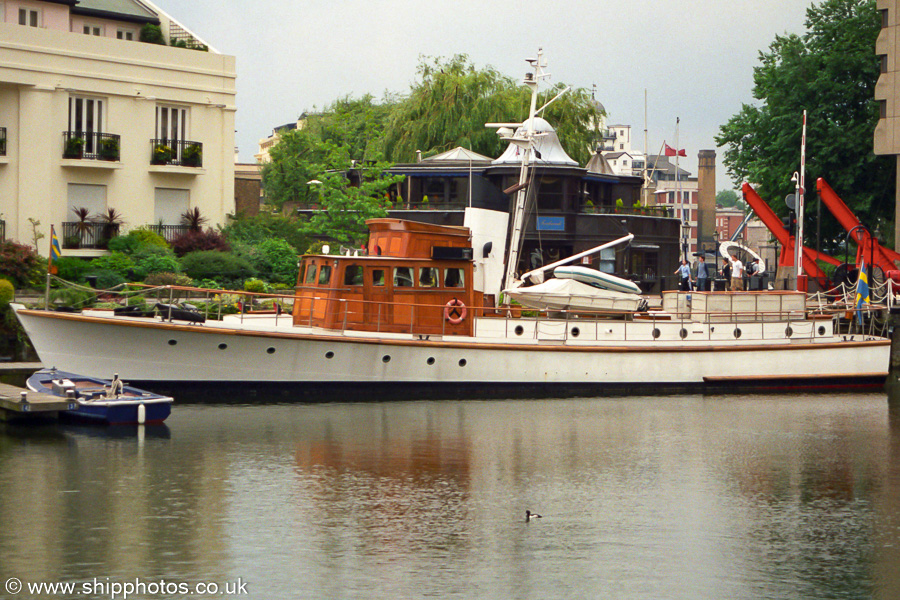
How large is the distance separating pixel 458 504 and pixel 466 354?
10.4 metres

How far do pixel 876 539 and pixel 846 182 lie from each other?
109 feet

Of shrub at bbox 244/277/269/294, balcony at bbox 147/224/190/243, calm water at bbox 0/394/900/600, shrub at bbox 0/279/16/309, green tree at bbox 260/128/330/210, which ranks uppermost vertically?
green tree at bbox 260/128/330/210

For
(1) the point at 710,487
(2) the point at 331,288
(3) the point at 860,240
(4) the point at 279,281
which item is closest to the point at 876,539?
(1) the point at 710,487

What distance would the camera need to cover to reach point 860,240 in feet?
123

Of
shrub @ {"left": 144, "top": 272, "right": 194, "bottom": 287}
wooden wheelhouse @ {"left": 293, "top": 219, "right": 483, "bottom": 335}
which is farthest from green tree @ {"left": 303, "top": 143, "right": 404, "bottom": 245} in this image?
wooden wheelhouse @ {"left": 293, "top": 219, "right": 483, "bottom": 335}

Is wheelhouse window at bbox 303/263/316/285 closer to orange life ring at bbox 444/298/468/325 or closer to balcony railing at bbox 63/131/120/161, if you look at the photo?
orange life ring at bbox 444/298/468/325

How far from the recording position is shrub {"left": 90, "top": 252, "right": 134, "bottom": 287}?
3684 centimetres

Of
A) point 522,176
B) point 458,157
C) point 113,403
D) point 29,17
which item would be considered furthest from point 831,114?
point 113,403

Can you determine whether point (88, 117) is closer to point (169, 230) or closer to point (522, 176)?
point (169, 230)

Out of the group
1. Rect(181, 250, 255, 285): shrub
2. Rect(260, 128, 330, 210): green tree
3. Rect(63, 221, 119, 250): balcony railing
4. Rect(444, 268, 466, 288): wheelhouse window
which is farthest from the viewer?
Rect(260, 128, 330, 210): green tree

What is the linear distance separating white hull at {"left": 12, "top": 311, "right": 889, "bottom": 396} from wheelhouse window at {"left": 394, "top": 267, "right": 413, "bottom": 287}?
4.25 ft

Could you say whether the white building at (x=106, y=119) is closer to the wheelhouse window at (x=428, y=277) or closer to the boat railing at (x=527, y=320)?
the boat railing at (x=527, y=320)

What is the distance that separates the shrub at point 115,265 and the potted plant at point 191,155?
6.15 m

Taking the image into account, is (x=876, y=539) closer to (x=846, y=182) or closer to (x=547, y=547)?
(x=547, y=547)
